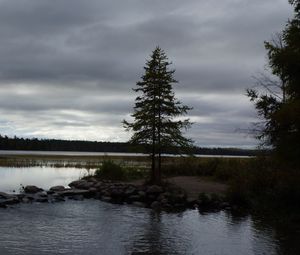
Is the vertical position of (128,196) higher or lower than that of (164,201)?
higher

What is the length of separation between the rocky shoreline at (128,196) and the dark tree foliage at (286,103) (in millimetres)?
5786

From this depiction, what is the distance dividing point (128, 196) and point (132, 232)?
39.6ft

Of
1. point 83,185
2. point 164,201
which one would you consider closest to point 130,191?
point 164,201

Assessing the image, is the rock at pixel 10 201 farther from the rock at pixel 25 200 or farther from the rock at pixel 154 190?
the rock at pixel 154 190

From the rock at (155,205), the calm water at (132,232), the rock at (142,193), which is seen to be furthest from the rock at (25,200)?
the rock at (142,193)

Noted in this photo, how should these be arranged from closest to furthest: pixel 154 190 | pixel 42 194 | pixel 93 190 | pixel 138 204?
1. pixel 138 204
2. pixel 42 194
3. pixel 154 190
4. pixel 93 190

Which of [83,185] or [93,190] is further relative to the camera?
[83,185]

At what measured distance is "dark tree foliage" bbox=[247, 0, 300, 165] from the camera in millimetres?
23156

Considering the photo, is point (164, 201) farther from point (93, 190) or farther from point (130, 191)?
point (93, 190)

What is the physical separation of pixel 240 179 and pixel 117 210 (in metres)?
7.76

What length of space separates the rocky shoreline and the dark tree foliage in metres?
5.79

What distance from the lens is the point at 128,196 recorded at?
3281cm

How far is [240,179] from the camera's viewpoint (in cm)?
3062

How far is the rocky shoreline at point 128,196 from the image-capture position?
29.6m
